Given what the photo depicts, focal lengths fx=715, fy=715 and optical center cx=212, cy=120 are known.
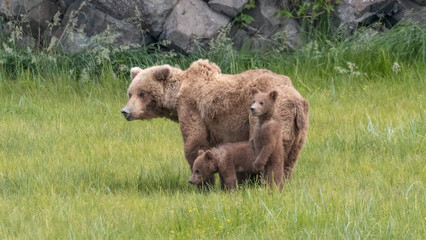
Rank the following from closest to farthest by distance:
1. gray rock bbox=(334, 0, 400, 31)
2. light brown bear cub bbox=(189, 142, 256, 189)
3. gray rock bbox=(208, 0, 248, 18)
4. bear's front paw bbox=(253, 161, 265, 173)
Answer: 1. bear's front paw bbox=(253, 161, 265, 173)
2. light brown bear cub bbox=(189, 142, 256, 189)
3. gray rock bbox=(208, 0, 248, 18)
4. gray rock bbox=(334, 0, 400, 31)

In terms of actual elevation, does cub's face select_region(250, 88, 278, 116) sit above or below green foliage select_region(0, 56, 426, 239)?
above

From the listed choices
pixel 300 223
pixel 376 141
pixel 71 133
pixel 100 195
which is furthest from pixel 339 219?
pixel 71 133

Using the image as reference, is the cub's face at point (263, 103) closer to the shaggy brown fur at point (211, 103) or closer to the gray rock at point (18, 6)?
the shaggy brown fur at point (211, 103)

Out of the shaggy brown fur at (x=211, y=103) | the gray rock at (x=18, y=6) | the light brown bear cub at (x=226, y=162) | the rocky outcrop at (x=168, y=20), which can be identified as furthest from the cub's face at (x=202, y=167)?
the gray rock at (x=18, y=6)

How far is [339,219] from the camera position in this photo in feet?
16.1

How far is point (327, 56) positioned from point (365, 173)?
4690 millimetres

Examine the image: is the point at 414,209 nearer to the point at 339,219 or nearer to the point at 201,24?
the point at 339,219

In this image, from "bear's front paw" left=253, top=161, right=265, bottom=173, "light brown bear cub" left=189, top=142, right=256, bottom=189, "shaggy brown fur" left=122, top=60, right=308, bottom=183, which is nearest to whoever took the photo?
"bear's front paw" left=253, top=161, right=265, bottom=173

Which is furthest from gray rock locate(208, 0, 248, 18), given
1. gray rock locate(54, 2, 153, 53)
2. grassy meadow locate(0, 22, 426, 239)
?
gray rock locate(54, 2, 153, 53)

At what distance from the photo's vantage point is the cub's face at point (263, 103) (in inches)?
212

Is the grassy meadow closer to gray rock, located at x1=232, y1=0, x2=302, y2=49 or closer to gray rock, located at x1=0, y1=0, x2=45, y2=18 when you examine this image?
gray rock, located at x1=232, y1=0, x2=302, y2=49

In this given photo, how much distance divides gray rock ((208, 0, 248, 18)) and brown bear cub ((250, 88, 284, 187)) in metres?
6.03

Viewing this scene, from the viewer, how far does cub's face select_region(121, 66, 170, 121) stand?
6445 mm

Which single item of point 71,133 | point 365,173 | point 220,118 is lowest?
point 71,133
